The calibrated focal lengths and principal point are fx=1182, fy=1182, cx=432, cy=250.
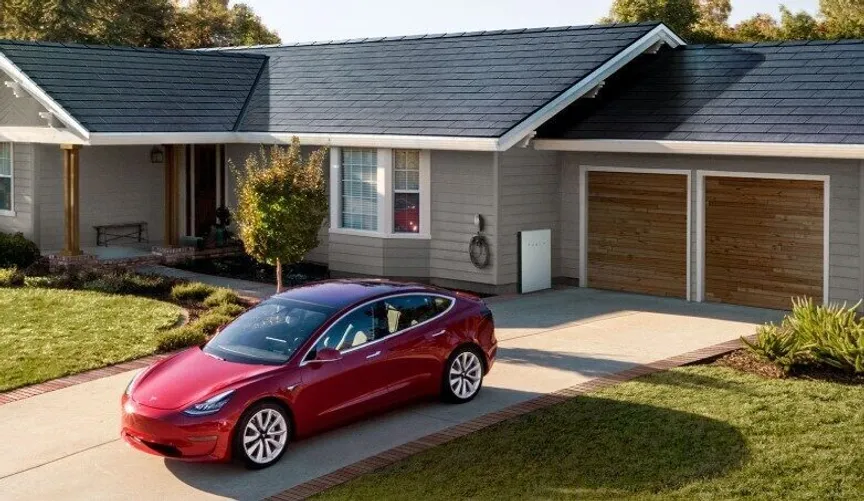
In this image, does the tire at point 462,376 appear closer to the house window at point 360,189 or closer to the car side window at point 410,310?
the car side window at point 410,310

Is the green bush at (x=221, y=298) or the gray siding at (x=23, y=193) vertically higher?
the gray siding at (x=23, y=193)

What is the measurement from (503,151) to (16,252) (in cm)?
918

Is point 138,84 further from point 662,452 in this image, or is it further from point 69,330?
point 662,452

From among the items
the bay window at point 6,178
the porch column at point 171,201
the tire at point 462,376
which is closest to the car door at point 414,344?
the tire at point 462,376

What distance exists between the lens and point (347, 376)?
433 inches

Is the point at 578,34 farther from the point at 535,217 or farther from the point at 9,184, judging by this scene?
the point at 9,184

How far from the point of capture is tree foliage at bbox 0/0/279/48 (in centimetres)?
4219

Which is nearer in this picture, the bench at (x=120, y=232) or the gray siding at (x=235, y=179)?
the gray siding at (x=235, y=179)

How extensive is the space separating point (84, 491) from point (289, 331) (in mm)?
2371

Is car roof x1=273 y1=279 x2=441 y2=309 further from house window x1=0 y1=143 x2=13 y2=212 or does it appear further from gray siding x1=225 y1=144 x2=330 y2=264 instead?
house window x1=0 y1=143 x2=13 y2=212

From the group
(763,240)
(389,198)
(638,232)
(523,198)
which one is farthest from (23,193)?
(763,240)

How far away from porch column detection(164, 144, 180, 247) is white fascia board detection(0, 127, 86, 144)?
2695 mm

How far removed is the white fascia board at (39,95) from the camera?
2077cm

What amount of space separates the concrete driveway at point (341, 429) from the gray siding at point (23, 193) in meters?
9.81
